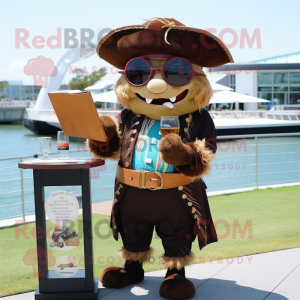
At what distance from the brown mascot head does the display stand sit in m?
0.59

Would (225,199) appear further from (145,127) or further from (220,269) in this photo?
(145,127)

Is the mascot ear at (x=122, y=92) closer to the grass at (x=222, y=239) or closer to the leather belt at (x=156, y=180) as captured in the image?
the leather belt at (x=156, y=180)

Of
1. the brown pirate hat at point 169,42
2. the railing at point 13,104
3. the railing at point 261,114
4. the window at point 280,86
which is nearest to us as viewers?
the brown pirate hat at point 169,42

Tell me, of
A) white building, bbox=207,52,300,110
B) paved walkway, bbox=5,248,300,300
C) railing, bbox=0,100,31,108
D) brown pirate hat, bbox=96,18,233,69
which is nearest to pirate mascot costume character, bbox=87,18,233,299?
brown pirate hat, bbox=96,18,233,69

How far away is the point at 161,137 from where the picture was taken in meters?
3.19

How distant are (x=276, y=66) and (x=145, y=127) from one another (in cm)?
3128

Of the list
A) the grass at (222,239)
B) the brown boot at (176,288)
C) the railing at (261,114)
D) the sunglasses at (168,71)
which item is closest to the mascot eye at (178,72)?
the sunglasses at (168,71)

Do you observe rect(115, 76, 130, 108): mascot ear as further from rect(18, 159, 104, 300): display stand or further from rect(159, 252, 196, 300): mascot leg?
rect(159, 252, 196, 300): mascot leg

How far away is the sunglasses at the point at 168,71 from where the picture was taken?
3.08 m

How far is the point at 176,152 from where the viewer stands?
2836mm

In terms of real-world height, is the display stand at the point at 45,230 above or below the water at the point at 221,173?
above

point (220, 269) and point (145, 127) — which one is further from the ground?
point (145, 127)

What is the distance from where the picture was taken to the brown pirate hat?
3057mm

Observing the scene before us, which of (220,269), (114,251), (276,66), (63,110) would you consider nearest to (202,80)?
(63,110)
